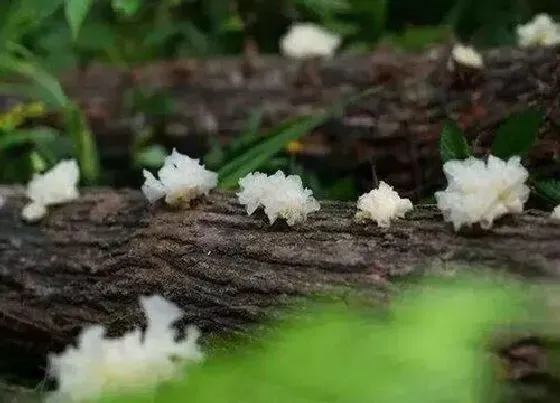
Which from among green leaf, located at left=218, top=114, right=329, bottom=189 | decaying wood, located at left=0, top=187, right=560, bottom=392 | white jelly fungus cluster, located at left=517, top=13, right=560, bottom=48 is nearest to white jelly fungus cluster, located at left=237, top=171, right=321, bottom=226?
decaying wood, located at left=0, top=187, right=560, bottom=392

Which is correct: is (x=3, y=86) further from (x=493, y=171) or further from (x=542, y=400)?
(x=542, y=400)

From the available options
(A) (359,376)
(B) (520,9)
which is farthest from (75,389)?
(B) (520,9)

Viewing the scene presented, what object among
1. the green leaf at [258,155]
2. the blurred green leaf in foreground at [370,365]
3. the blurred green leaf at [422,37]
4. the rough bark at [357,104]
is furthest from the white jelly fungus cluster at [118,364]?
the blurred green leaf at [422,37]

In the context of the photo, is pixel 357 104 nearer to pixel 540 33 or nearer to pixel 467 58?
pixel 467 58

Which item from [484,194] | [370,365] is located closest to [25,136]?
[484,194]

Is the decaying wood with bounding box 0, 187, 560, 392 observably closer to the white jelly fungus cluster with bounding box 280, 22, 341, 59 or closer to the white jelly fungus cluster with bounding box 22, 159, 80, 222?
the white jelly fungus cluster with bounding box 22, 159, 80, 222

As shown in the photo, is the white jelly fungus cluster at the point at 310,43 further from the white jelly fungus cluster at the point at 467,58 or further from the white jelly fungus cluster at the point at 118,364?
the white jelly fungus cluster at the point at 118,364
